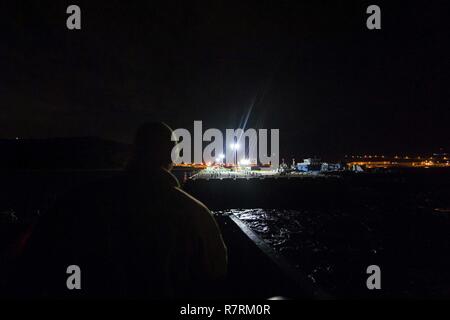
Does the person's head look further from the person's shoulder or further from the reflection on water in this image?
the reflection on water

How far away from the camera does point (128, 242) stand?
187cm

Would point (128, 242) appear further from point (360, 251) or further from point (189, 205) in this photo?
point (360, 251)

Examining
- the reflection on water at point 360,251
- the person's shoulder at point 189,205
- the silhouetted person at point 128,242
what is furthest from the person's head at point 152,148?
the reflection on water at point 360,251

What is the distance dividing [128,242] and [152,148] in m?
0.63

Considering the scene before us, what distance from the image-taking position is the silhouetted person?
70.8 inches

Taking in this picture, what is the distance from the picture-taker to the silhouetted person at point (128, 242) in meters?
1.80

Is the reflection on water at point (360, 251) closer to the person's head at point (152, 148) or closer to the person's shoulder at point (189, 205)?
the person's shoulder at point (189, 205)

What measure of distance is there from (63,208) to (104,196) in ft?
0.81

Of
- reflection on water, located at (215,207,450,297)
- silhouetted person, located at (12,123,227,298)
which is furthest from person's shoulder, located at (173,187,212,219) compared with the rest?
reflection on water, located at (215,207,450,297)

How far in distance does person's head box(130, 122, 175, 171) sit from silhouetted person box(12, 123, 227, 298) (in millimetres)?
21

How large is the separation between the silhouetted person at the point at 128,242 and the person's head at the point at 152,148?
0.07 feet

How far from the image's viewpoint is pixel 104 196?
183 cm

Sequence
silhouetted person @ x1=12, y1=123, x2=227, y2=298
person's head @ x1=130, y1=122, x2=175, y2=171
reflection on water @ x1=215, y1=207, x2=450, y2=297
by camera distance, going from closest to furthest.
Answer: silhouetted person @ x1=12, y1=123, x2=227, y2=298
person's head @ x1=130, y1=122, x2=175, y2=171
reflection on water @ x1=215, y1=207, x2=450, y2=297
